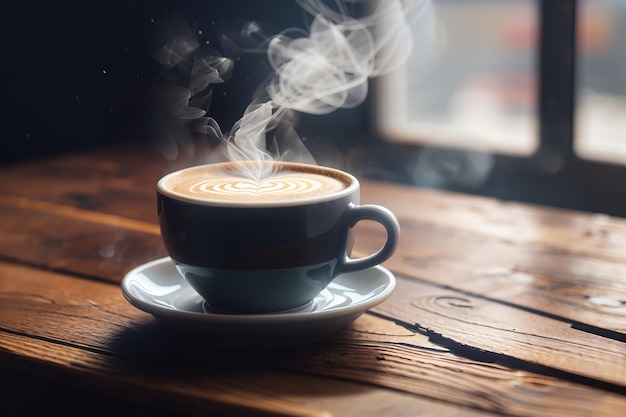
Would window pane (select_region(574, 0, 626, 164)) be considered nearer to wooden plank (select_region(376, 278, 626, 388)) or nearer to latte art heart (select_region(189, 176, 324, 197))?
wooden plank (select_region(376, 278, 626, 388))

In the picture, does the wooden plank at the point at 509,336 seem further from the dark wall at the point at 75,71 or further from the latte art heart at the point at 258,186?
the dark wall at the point at 75,71

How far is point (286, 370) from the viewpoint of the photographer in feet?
2.30

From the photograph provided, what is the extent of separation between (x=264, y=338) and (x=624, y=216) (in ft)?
3.67

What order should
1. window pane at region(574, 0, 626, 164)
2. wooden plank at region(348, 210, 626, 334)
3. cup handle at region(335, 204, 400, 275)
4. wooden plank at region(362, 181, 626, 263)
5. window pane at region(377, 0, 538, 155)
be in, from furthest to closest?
window pane at region(377, 0, 538, 155) → window pane at region(574, 0, 626, 164) → wooden plank at region(362, 181, 626, 263) → wooden plank at region(348, 210, 626, 334) → cup handle at region(335, 204, 400, 275)

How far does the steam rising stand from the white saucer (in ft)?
0.50

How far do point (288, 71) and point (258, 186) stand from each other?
603 millimetres

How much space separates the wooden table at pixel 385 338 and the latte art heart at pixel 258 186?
0.15m

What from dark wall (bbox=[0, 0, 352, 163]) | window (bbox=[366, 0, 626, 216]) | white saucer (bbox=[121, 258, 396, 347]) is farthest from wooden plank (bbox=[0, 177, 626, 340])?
window (bbox=[366, 0, 626, 216])

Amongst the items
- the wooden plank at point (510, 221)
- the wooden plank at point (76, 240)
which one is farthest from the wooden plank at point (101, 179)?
the wooden plank at point (510, 221)

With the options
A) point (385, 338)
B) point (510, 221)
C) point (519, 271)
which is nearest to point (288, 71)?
point (510, 221)

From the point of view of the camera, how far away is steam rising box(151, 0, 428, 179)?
3.36 ft

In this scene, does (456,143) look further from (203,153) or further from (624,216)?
(203,153)

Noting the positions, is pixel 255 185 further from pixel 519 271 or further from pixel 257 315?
pixel 519 271

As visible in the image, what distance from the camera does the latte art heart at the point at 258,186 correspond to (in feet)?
2.57
